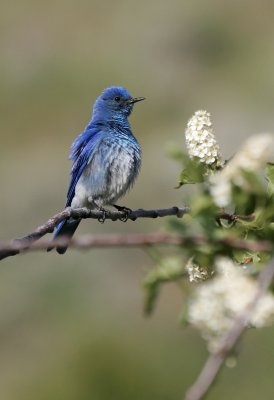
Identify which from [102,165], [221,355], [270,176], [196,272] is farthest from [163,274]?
[102,165]

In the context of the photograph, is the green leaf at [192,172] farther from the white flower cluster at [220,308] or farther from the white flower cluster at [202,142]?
the white flower cluster at [220,308]

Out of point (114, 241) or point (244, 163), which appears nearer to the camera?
point (114, 241)

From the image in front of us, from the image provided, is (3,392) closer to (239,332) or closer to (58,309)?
(58,309)

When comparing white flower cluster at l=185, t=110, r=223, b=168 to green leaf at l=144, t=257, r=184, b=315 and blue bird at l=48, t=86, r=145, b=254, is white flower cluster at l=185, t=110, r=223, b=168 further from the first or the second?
blue bird at l=48, t=86, r=145, b=254

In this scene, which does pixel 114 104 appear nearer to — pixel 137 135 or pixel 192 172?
pixel 192 172

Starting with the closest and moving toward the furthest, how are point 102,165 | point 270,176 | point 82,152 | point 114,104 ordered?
point 270,176
point 102,165
point 82,152
point 114,104

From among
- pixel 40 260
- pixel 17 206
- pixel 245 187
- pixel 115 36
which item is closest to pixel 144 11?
pixel 115 36

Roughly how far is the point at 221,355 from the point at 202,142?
4.06ft

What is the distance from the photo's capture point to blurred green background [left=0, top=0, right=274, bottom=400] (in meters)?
10.8

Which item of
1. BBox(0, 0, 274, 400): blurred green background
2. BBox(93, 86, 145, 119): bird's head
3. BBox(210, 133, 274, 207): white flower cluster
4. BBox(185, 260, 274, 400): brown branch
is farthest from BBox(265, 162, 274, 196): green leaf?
BBox(93, 86, 145, 119): bird's head

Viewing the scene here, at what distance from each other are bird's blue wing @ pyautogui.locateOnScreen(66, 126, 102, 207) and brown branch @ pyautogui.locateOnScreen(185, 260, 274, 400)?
4884 millimetres

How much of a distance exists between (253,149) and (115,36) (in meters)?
22.7

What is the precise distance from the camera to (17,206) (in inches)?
659

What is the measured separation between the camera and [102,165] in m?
6.13
